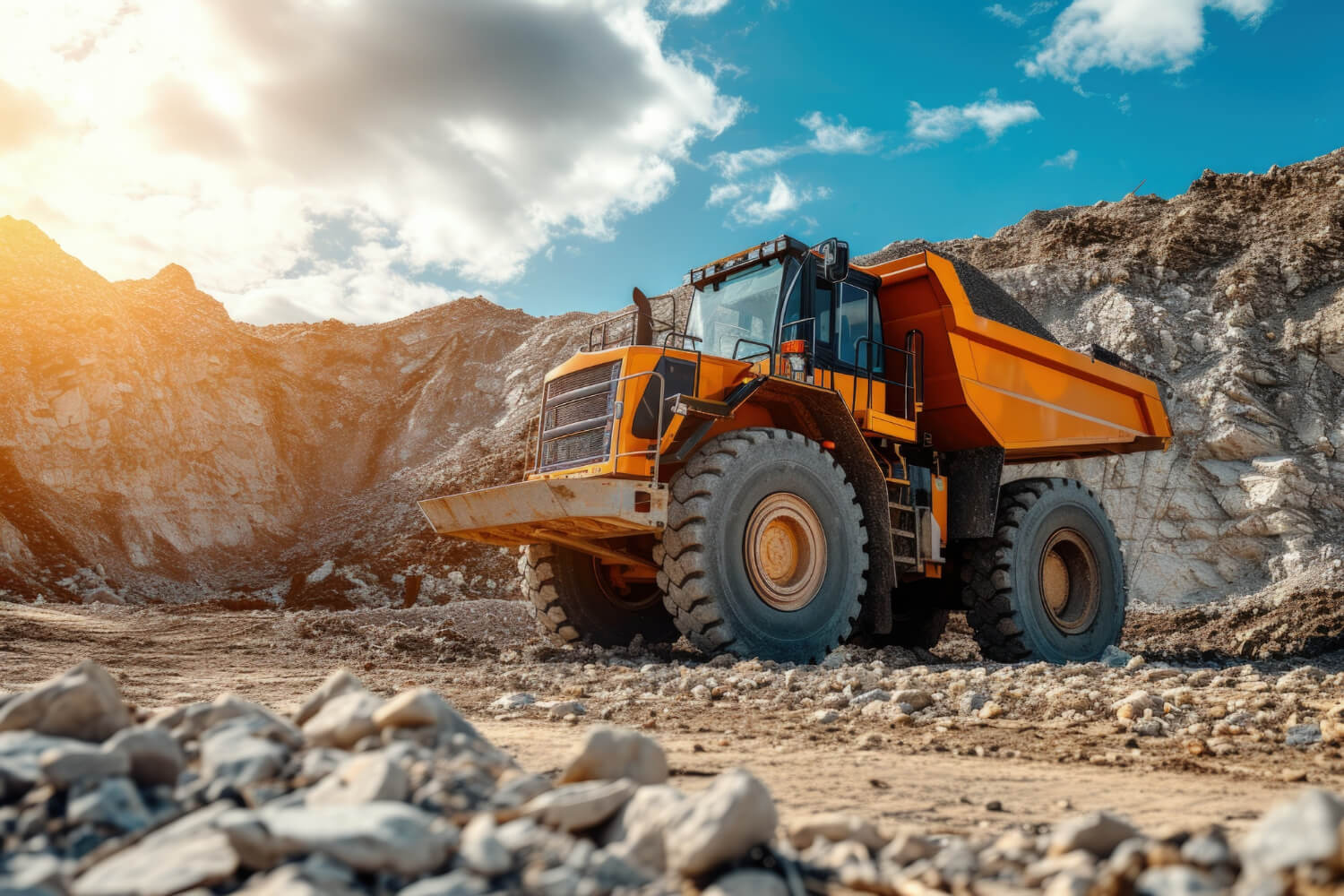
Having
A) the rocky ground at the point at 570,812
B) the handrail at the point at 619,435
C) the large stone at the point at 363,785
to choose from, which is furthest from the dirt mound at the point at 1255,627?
the large stone at the point at 363,785

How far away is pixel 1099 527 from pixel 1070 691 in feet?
16.1

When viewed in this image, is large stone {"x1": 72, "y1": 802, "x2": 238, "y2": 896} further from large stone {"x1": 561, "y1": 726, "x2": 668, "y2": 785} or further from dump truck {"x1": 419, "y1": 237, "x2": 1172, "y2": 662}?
dump truck {"x1": 419, "y1": 237, "x2": 1172, "y2": 662}

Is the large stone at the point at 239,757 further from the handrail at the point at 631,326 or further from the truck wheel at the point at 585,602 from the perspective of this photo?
the truck wheel at the point at 585,602

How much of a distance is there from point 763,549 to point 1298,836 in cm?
543

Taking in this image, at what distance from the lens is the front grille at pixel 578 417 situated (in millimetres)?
6887

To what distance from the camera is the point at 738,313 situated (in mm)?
7855

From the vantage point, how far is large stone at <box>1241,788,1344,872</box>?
4.54 feet

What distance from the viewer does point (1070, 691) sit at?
5043 millimetres

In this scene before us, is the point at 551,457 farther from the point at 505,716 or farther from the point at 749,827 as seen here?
the point at 749,827

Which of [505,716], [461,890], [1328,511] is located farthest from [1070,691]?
[1328,511]

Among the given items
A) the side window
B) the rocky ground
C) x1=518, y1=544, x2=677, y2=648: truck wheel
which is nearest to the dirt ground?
the rocky ground

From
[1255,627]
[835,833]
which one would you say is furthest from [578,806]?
[1255,627]

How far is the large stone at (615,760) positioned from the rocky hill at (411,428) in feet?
49.8

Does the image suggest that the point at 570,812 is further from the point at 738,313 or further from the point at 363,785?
the point at 738,313
